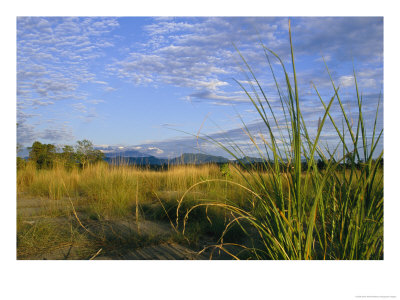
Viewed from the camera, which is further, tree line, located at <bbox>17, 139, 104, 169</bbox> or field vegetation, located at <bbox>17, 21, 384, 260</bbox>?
tree line, located at <bbox>17, 139, 104, 169</bbox>

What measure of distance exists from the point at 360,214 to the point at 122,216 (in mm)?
2952

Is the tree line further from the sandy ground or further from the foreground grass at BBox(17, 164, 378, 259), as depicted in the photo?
the sandy ground

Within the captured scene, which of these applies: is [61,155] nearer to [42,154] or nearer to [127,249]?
[42,154]

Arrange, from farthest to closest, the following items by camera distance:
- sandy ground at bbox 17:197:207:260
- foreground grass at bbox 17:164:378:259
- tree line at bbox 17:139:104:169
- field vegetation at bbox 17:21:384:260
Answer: tree line at bbox 17:139:104:169
foreground grass at bbox 17:164:378:259
sandy ground at bbox 17:197:207:260
field vegetation at bbox 17:21:384:260

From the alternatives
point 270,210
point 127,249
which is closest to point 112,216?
point 127,249

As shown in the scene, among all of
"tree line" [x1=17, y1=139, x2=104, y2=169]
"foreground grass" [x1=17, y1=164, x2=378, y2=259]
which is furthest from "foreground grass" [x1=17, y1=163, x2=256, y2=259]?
"tree line" [x1=17, y1=139, x2=104, y2=169]

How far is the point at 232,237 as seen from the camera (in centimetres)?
291

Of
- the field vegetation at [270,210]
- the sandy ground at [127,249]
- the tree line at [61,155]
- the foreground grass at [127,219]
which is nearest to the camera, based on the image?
the field vegetation at [270,210]

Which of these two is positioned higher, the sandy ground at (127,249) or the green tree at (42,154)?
the green tree at (42,154)

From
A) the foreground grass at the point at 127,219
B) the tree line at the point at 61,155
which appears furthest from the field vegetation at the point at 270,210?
the tree line at the point at 61,155

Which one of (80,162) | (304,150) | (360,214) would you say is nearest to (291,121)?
(304,150)

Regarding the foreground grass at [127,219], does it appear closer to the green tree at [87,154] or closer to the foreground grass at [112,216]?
the foreground grass at [112,216]

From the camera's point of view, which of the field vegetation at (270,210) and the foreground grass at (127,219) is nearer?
the field vegetation at (270,210)
